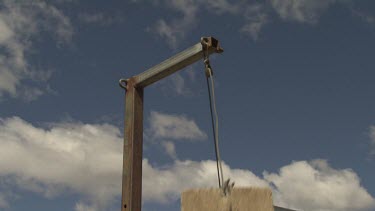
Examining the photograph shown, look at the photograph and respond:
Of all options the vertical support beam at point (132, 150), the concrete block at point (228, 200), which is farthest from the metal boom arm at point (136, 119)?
the concrete block at point (228, 200)

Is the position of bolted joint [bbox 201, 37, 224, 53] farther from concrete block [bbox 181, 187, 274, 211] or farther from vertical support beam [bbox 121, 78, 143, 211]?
concrete block [bbox 181, 187, 274, 211]

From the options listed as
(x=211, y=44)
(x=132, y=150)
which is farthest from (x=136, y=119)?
(x=211, y=44)

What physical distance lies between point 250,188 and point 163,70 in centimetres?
249

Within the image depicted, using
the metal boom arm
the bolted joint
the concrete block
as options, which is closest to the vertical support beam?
the metal boom arm

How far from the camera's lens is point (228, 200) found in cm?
240

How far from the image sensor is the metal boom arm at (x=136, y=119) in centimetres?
443

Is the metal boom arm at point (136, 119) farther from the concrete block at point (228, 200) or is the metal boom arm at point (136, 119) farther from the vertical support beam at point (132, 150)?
the concrete block at point (228, 200)

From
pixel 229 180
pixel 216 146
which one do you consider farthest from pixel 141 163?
pixel 229 180

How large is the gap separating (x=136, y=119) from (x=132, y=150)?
0.38m

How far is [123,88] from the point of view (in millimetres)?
5020

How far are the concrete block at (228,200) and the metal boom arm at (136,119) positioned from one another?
192 centimetres

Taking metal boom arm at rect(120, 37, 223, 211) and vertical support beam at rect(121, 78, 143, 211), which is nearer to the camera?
metal boom arm at rect(120, 37, 223, 211)

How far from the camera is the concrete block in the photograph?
229 centimetres

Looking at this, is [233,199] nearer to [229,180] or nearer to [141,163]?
[229,180]
